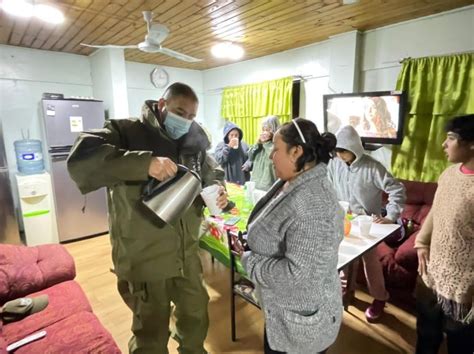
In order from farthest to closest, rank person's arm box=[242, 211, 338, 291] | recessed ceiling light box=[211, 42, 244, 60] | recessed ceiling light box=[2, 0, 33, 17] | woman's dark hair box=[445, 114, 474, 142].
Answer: recessed ceiling light box=[211, 42, 244, 60] < recessed ceiling light box=[2, 0, 33, 17] < woman's dark hair box=[445, 114, 474, 142] < person's arm box=[242, 211, 338, 291]

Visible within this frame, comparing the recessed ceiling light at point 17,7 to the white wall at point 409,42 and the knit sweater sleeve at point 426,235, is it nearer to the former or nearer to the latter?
the knit sweater sleeve at point 426,235

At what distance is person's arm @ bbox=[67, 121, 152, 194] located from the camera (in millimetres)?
1118

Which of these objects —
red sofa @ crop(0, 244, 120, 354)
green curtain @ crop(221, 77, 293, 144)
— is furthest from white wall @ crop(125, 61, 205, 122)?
red sofa @ crop(0, 244, 120, 354)

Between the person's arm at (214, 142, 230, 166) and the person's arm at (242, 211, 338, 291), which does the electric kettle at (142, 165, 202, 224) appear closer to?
the person's arm at (242, 211, 338, 291)

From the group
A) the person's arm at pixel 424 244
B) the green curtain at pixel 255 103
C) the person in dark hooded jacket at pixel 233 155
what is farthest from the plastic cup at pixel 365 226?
the green curtain at pixel 255 103

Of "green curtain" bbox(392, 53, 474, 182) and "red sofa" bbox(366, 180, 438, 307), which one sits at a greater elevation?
"green curtain" bbox(392, 53, 474, 182)

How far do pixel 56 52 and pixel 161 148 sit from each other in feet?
12.3

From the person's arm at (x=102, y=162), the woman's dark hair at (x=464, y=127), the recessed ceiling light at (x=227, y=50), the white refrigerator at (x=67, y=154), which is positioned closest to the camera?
the person's arm at (x=102, y=162)

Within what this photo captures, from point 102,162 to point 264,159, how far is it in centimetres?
210

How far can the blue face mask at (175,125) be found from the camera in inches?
51.5

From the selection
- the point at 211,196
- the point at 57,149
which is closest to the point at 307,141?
the point at 211,196

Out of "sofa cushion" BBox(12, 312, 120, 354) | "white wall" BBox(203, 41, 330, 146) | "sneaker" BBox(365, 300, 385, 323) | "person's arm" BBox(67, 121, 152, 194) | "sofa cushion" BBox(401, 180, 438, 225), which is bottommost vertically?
"sneaker" BBox(365, 300, 385, 323)

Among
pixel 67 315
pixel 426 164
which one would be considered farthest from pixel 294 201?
pixel 426 164

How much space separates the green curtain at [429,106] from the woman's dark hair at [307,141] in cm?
244
